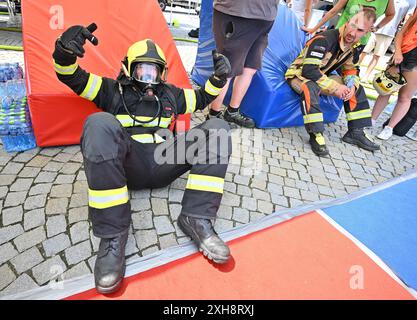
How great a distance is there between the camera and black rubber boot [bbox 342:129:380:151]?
377 cm

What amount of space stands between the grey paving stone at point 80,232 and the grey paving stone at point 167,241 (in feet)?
1.57

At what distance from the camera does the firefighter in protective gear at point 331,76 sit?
3.23 m

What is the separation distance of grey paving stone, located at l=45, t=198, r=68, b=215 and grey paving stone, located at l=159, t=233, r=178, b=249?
2.35ft

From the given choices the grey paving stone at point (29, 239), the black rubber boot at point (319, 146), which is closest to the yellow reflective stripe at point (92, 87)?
the grey paving stone at point (29, 239)

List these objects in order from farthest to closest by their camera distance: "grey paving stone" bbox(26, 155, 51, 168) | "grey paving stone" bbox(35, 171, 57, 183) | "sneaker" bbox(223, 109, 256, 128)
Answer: "sneaker" bbox(223, 109, 256, 128)
"grey paving stone" bbox(26, 155, 51, 168)
"grey paving stone" bbox(35, 171, 57, 183)

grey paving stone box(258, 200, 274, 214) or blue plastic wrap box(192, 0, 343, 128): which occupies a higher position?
blue plastic wrap box(192, 0, 343, 128)

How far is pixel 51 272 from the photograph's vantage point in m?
1.58

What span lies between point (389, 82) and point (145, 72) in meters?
3.53

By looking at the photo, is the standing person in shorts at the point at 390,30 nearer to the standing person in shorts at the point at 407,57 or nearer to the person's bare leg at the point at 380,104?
the person's bare leg at the point at 380,104

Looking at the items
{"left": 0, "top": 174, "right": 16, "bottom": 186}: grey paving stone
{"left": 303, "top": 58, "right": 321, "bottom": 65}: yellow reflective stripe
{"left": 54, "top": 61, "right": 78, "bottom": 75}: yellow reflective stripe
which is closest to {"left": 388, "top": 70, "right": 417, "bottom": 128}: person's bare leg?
{"left": 303, "top": 58, "right": 321, "bottom": 65}: yellow reflective stripe

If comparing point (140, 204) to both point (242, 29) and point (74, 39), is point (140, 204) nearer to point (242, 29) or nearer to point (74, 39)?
point (74, 39)

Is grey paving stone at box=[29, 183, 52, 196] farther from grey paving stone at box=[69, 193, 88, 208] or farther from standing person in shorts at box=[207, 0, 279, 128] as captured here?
standing person in shorts at box=[207, 0, 279, 128]
